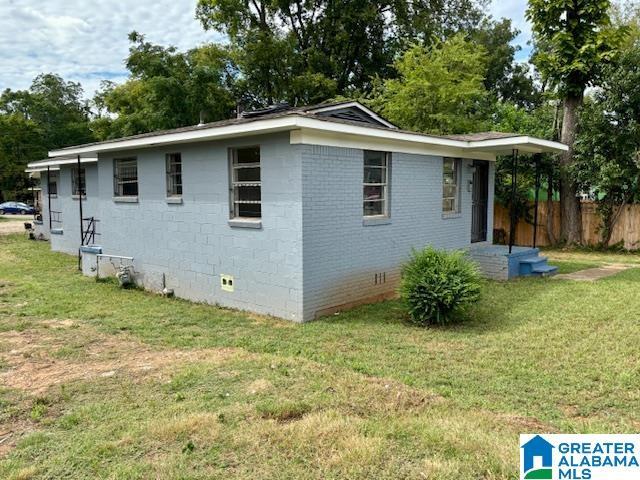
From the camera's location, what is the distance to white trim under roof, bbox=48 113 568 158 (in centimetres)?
659

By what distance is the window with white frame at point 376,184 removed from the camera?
26.7 feet

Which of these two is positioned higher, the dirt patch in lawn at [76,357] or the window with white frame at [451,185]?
the window with white frame at [451,185]

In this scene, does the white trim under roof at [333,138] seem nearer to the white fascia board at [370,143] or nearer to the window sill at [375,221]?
the white fascia board at [370,143]

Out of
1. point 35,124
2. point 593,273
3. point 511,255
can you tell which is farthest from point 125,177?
point 35,124

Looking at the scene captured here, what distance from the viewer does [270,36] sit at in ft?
81.3

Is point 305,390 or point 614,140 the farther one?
point 614,140

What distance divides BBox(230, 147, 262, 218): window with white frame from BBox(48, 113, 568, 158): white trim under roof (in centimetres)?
35

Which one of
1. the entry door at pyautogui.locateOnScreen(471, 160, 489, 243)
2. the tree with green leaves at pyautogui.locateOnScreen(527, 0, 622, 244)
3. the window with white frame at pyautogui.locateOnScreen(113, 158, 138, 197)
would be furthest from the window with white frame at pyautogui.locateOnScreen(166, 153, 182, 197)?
the tree with green leaves at pyautogui.locateOnScreen(527, 0, 622, 244)

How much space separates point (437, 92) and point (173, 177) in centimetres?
1138

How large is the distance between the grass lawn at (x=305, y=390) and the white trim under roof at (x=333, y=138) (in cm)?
268

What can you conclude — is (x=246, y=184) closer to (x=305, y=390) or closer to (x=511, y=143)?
(x=305, y=390)

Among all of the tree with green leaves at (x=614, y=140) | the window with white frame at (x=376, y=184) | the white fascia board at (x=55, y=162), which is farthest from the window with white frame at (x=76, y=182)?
the tree with green leaves at (x=614, y=140)

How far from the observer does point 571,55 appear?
15.5 meters

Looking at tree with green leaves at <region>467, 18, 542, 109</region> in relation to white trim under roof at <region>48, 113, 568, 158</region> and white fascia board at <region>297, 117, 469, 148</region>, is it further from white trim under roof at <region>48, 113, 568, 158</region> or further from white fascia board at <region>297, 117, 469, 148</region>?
white fascia board at <region>297, 117, 469, 148</region>
